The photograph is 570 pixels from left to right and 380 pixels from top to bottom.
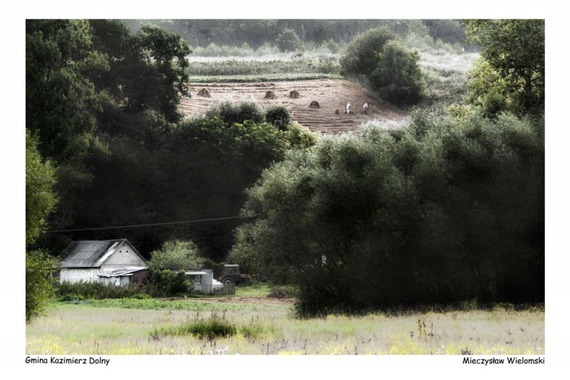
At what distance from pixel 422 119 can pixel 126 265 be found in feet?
19.5

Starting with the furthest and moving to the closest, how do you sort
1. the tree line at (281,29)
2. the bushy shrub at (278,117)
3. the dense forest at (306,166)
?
the bushy shrub at (278,117) → the dense forest at (306,166) → the tree line at (281,29)

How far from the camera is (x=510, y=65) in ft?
61.5

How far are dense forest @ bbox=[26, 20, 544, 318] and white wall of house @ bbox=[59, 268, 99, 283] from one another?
1.33ft

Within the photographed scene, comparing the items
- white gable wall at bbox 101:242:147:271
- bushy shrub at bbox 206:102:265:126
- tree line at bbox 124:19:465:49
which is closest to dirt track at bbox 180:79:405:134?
bushy shrub at bbox 206:102:265:126

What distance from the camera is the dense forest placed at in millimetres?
18094

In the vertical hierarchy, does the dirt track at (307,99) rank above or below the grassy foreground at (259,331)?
above

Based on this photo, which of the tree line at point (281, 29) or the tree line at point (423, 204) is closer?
the tree line at point (281, 29)

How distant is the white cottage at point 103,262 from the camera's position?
712 inches

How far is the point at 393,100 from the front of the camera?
19.2m

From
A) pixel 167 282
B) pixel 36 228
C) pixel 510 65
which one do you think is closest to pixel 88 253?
pixel 36 228

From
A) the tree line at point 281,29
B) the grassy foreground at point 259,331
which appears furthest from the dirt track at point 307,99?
the grassy foreground at point 259,331

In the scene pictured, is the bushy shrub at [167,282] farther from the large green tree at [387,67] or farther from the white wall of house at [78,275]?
the large green tree at [387,67]

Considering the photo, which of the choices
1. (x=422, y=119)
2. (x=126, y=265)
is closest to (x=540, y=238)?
(x=422, y=119)

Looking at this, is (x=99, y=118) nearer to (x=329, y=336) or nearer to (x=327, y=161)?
(x=327, y=161)
